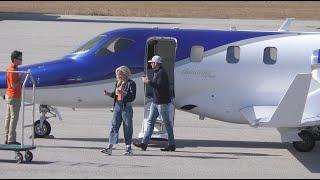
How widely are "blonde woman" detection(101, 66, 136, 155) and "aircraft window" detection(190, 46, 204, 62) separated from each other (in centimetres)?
216

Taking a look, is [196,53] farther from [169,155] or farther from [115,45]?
[169,155]

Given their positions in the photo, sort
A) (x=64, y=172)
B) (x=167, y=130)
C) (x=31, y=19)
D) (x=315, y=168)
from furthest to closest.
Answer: (x=31, y=19)
(x=167, y=130)
(x=315, y=168)
(x=64, y=172)

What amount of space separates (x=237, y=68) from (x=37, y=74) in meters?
4.40

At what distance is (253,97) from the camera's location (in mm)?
17984

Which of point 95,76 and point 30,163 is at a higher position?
point 95,76

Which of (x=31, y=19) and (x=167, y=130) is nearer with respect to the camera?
(x=167, y=130)

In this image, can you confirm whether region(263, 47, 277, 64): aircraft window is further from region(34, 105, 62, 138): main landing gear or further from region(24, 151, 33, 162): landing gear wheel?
region(24, 151, 33, 162): landing gear wheel

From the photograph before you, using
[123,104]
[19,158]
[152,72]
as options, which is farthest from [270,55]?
[19,158]

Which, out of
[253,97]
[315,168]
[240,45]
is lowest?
[315,168]

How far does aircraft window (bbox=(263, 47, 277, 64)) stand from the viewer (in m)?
17.9

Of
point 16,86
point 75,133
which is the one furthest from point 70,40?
point 16,86

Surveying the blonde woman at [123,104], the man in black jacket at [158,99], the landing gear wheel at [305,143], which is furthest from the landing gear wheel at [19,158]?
the landing gear wheel at [305,143]

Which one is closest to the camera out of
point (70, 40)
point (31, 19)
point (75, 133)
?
point (75, 133)

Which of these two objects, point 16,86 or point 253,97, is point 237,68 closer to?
point 253,97
